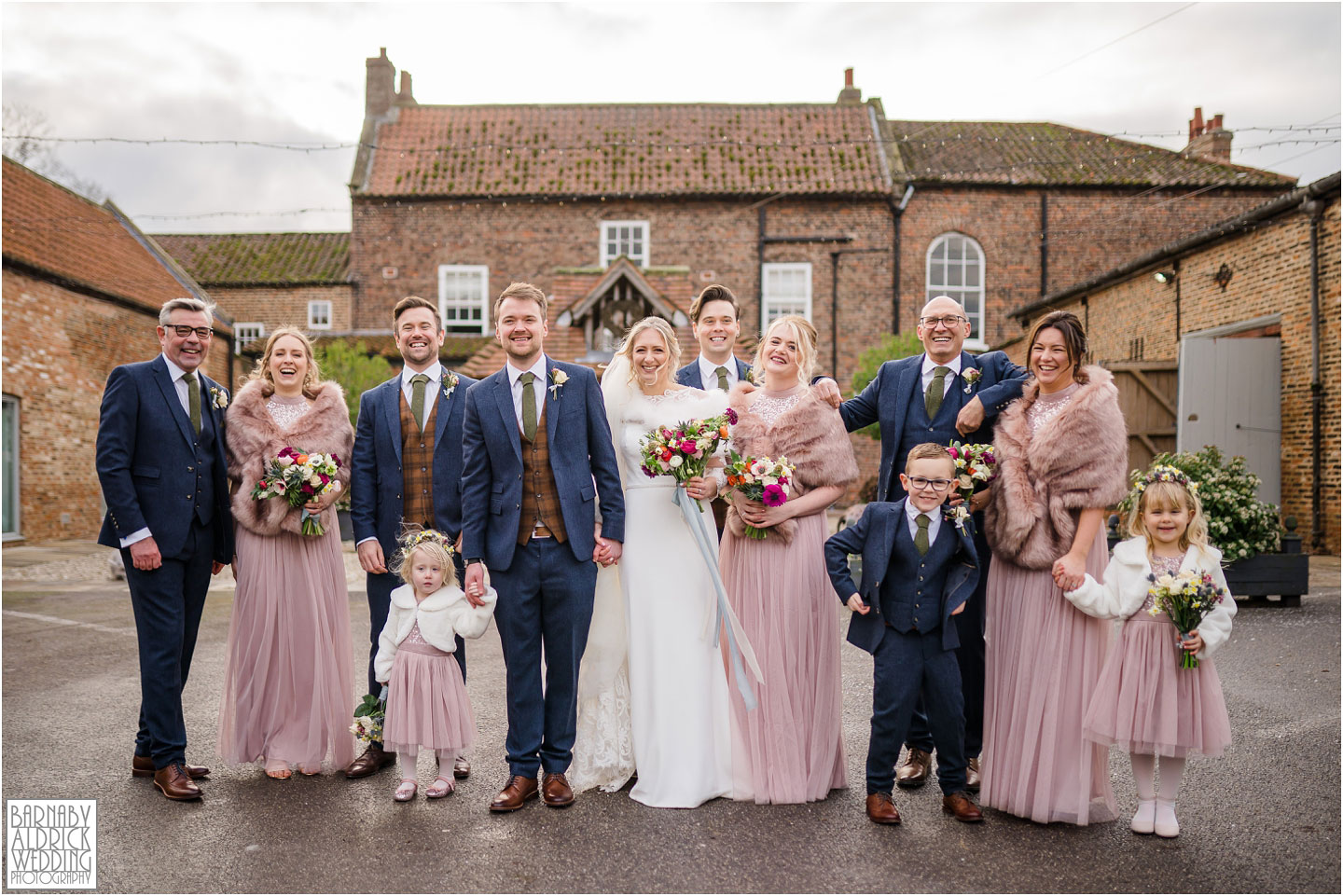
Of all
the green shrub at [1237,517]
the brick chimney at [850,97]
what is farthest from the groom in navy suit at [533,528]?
the brick chimney at [850,97]

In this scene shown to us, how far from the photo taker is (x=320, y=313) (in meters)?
31.0

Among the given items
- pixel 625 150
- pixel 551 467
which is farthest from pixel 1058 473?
pixel 625 150

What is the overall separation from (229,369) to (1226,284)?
864 inches

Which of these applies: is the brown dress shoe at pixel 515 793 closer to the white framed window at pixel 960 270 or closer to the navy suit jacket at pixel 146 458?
the navy suit jacket at pixel 146 458

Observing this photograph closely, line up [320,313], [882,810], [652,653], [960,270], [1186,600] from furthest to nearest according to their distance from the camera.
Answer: [320,313] < [960,270] < [652,653] < [882,810] < [1186,600]

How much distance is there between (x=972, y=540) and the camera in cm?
425

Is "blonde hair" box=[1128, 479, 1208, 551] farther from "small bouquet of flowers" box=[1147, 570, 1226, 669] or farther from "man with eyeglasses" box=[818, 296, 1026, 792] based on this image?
"man with eyeglasses" box=[818, 296, 1026, 792]

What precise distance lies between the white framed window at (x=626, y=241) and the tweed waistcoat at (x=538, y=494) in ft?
64.4

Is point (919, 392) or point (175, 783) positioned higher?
point (919, 392)

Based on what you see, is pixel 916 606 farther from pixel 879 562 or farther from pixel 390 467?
pixel 390 467

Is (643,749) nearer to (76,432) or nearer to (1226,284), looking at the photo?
(1226,284)

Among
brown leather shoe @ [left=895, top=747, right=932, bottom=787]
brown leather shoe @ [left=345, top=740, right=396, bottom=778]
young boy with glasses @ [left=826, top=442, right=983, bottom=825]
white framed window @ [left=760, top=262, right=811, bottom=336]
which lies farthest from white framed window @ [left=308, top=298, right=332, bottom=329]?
young boy with glasses @ [left=826, top=442, right=983, bottom=825]

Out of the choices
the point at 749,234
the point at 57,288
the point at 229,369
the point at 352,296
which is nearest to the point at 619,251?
the point at 749,234

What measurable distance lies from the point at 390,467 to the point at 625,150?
21.2m
